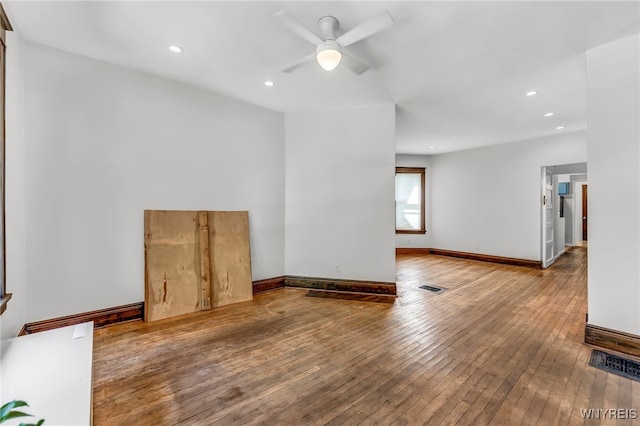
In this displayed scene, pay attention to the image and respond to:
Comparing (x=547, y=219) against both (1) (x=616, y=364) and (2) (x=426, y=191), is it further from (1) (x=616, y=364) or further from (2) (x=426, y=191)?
(1) (x=616, y=364)

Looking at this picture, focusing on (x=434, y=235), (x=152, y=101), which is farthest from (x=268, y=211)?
(x=434, y=235)

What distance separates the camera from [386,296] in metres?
4.21

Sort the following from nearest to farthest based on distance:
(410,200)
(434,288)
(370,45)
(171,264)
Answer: (370,45), (171,264), (434,288), (410,200)

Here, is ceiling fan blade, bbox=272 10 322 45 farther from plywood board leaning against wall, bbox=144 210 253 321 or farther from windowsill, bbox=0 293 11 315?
windowsill, bbox=0 293 11 315

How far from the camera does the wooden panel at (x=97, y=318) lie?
271 centimetres

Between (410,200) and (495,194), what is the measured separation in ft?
7.35

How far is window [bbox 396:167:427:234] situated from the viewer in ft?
27.5

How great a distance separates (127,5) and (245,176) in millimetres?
2360

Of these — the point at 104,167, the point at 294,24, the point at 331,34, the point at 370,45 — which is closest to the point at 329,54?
the point at 331,34

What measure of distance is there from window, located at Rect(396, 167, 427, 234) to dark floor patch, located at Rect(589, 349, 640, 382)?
5900mm

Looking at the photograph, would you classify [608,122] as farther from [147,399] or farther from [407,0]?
[147,399]

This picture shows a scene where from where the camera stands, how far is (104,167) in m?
3.12

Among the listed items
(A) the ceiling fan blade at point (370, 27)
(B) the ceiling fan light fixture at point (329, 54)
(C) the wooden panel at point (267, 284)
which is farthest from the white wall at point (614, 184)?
(C) the wooden panel at point (267, 284)

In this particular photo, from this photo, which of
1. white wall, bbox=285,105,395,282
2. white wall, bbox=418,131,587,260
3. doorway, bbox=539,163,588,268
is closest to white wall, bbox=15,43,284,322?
white wall, bbox=285,105,395,282
